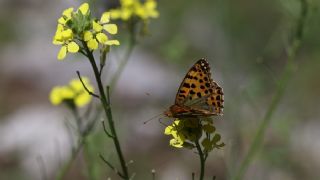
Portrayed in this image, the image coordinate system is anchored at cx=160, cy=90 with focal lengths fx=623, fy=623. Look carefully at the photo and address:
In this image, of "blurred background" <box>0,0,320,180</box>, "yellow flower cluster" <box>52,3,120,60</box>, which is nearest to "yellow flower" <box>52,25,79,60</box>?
"yellow flower cluster" <box>52,3,120,60</box>

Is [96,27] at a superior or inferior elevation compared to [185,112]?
superior

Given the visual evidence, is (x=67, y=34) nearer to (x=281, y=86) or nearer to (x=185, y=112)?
(x=185, y=112)

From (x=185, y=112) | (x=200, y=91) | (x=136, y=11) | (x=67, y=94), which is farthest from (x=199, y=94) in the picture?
(x=67, y=94)

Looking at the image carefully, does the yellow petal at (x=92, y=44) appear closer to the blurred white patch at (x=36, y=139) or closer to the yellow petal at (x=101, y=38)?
the yellow petal at (x=101, y=38)

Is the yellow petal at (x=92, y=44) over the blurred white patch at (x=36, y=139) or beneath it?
over

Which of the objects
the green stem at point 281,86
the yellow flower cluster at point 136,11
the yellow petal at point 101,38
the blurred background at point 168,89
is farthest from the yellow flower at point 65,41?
A: the blurred background at point 168,89
